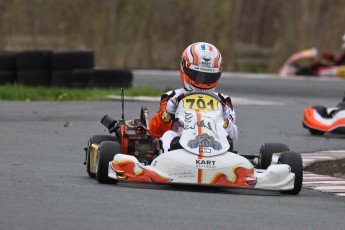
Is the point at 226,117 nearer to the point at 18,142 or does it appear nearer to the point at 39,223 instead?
the point at 39,223

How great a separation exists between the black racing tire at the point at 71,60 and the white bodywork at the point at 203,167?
13100mm

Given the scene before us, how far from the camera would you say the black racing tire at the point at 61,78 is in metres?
22.8

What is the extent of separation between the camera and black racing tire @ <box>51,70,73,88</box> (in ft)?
74.9

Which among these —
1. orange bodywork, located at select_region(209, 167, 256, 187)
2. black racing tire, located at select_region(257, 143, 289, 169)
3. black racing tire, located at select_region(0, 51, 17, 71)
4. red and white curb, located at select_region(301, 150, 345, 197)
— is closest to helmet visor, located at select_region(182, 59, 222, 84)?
black racing tire, located at select_region(257, 143, 289, 169)

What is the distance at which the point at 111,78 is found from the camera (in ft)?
77.2

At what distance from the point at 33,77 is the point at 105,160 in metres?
13.6

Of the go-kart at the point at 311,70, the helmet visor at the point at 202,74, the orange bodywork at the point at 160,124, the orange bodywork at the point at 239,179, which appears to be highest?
the helmet visor at the point at 202,74

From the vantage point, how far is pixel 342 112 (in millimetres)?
16781

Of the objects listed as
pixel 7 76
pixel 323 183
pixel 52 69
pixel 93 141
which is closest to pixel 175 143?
pixel 93 141

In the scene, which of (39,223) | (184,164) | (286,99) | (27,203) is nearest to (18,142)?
(184,164)

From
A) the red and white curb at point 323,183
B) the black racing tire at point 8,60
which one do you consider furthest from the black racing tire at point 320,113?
the black racing tire at point 8,60

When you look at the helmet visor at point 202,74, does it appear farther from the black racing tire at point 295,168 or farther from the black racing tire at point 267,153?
the black racing tire at point 295,168

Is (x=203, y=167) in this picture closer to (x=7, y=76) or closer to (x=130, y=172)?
(x=130, y=172)

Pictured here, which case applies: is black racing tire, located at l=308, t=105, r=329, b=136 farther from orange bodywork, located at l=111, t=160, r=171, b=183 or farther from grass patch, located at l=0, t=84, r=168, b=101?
orange bodywork, located at l=111, t=160, r=171, b=183
